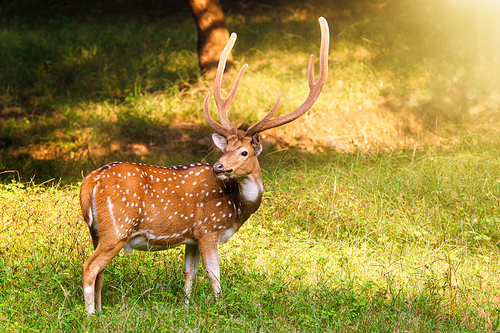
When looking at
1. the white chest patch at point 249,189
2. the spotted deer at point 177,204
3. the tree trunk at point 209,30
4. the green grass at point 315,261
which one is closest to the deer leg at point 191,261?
the spotted deer at point 177,204

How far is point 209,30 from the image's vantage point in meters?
11.0

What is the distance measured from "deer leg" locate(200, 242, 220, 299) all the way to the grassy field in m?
0.15

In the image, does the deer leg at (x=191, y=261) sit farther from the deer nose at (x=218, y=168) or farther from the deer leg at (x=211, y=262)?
the deer nose at (x=218, y=168)

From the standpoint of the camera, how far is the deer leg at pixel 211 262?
4402mm

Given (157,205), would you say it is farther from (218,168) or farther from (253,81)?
(253,81)

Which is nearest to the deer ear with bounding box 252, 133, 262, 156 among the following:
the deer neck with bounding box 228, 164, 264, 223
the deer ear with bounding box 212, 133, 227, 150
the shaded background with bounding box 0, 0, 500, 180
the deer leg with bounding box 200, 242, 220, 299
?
the deer neck with bounding box 228, 164, 264, 223

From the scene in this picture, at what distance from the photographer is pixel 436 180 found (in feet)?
22.2

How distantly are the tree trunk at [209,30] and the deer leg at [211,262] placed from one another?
6.87m

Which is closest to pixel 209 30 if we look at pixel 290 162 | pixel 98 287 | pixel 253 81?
pixel 253 81

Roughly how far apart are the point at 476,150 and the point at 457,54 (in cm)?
428

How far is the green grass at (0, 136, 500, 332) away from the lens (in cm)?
406

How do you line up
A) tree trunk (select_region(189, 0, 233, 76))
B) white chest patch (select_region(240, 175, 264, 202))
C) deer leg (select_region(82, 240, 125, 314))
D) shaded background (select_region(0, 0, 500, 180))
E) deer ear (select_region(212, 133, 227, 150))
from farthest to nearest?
tree trunk (select_region(189, 0, 233, 76)), shaded background (select_region(0, 0, 500, 180)), deer ear (select_region(212, 133, 227, 150)), white chest patch (select_region(240, 175, 264, 202)), deer leg (select_region(82, 240, 125, 314))

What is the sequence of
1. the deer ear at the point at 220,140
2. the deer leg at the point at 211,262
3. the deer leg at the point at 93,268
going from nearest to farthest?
the deer leg at the point at 93,268
the deer leg at the point at 211,262
the deer ear at the point at 220,140

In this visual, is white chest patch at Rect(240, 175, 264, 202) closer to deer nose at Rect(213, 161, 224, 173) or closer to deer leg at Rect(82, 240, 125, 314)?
deer nose at Rect(213, 161, 224, 173)
